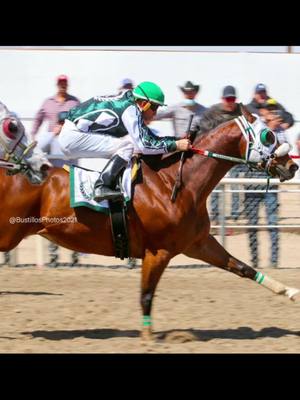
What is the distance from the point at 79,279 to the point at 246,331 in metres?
2.75

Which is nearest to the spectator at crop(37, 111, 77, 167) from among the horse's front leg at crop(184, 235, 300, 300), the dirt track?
the dirt track

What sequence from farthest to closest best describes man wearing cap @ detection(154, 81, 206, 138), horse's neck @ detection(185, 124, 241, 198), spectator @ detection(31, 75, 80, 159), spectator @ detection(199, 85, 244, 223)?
man wearing cap @ detection(154, 81, 206, 138), spectator @ detection(31, 75, 80, 159), spectator @ detection(199, 85, 244, 223), horse's neck @ detection(185, 124, 241, 198)

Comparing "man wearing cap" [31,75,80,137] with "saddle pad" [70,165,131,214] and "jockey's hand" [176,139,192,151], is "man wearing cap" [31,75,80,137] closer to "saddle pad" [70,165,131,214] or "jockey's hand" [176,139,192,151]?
"saddle pad" [70,165,131,214]

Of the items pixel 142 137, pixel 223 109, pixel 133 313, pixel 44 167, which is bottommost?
pixel 133 313

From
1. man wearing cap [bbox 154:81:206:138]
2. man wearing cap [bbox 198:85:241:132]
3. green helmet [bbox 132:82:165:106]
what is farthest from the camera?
man wearing cap [bbox 154:81:206:138]

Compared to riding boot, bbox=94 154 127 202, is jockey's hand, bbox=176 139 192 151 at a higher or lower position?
higher

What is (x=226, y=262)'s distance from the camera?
8.05 meters

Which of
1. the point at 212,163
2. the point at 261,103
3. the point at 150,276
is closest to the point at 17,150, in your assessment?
the point at 150,276

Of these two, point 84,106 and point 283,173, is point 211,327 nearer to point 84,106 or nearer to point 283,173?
point 283,173

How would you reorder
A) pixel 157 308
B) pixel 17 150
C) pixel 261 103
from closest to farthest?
pixel 17 150
pixel 157 308
pixel 261 103

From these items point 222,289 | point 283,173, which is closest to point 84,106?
point 283,173

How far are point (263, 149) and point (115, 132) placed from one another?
4.14ft

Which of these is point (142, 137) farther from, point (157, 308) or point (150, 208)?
point (157, 308)

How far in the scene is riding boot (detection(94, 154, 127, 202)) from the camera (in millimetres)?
7539
